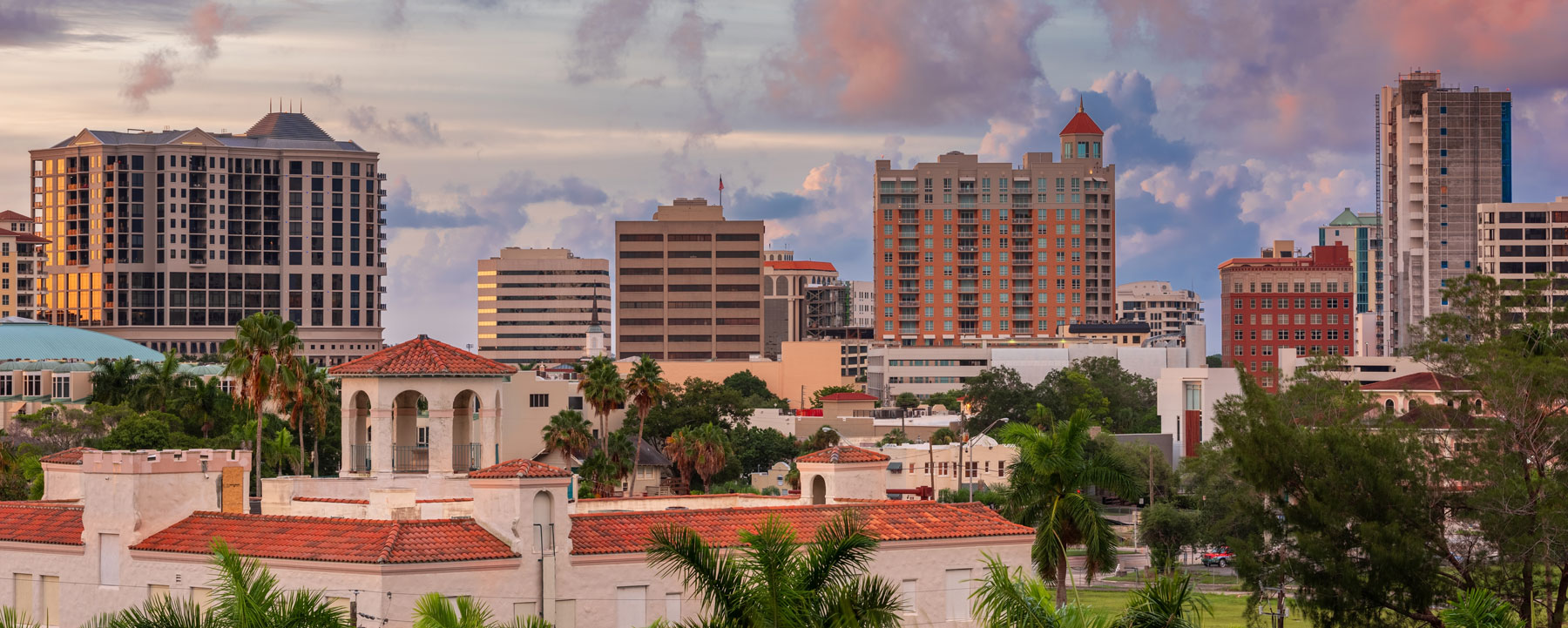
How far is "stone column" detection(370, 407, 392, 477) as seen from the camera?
4978 centimetres

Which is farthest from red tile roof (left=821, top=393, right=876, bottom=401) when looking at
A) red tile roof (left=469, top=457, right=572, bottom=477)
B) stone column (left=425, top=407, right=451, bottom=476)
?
red tile roof (left=469, top=457, right=572, bottom=477)

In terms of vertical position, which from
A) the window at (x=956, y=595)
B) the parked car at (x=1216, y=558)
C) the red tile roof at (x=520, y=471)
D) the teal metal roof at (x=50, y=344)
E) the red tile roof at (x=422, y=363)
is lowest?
the parked car at (x=1216, y=558)

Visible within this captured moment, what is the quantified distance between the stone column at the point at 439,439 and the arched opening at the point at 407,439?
17.1 inches

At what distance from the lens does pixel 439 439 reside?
49625 millimetres

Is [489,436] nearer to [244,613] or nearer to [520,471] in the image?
[520,471]

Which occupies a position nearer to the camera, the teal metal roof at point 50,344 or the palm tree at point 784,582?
the palm tree at point 784,582

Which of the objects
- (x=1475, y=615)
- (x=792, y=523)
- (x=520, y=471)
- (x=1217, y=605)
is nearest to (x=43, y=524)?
(x=520, y=471)

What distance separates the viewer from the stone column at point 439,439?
49625 millimetres

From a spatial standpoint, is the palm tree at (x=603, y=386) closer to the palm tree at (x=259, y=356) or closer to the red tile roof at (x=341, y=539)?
the palm tree at (x=259, y=356)

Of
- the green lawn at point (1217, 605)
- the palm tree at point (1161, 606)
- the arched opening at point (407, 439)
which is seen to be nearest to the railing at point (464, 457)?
the arched opening at point (407, 439)

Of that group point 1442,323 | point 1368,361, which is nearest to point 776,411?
point 1368,361

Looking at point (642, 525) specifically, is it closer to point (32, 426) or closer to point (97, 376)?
point (32, 426)

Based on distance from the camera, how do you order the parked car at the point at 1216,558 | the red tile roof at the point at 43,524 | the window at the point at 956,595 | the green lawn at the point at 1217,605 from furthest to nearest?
the parked car at the point at 1216,558, the green lawn at the point at 1217,605, the window at the point at 956,595, the red tile roof at the point at 43,524

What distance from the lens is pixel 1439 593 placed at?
53188 mm
